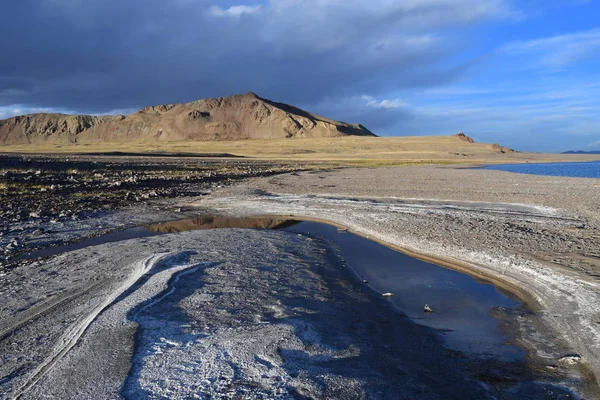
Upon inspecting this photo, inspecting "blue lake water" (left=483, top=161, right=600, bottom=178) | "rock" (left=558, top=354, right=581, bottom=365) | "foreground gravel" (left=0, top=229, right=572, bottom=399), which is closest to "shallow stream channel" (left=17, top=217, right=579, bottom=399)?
"foreground gravel" (left=0, top=229, right=572, bottom=399)

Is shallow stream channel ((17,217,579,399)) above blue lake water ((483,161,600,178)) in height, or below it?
below

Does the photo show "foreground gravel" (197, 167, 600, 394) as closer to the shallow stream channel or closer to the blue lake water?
the shallow stream channel

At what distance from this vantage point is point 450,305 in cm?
871

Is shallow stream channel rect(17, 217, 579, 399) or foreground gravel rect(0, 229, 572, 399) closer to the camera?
foreground gravel rect(0, 229, 572, 399)

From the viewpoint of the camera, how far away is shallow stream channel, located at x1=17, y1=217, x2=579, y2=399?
5.78 m

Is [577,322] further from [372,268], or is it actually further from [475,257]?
[372,268]

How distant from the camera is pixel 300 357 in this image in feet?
18.6

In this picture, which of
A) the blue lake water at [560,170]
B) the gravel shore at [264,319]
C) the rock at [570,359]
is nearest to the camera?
the gravel shore at [264,319]

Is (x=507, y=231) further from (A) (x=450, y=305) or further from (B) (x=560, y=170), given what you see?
(B) (x=560, y=170)

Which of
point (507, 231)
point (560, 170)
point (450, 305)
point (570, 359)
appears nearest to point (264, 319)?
point (450, 305)

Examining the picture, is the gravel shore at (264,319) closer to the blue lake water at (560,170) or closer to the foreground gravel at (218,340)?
the foreground gravel at (218,340)

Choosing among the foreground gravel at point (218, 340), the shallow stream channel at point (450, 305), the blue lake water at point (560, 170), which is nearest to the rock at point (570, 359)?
the shallow stream channel at point (450, 305)

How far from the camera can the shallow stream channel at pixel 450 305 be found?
19.0 feet

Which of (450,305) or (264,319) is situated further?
(450,305)
